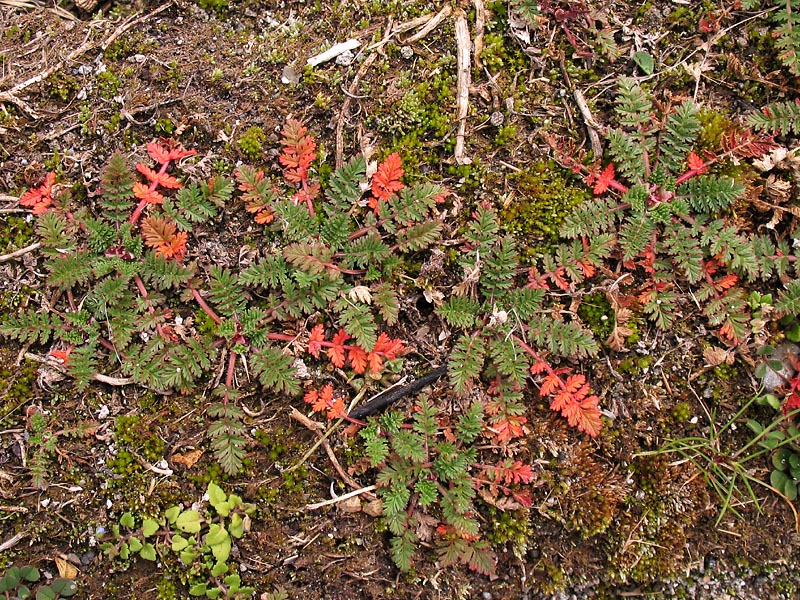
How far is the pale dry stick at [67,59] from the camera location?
384 centimetres

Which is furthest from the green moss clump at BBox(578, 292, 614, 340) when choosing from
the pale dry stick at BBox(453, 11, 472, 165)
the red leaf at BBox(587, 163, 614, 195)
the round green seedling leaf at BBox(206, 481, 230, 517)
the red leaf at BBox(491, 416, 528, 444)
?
the round green seedling leaf at BBox(206, 481, 230, 517)

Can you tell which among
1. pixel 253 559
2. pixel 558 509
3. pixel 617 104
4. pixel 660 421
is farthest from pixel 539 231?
pixel 253 559

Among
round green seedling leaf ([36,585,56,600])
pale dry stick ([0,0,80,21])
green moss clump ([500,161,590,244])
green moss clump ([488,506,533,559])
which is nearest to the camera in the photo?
round green seedling leaf ([36,585,56,600])

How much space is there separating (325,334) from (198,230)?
3.34 ft

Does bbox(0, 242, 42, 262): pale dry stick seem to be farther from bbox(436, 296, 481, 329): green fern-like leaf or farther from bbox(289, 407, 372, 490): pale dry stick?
bbox(436, 296, 481, 329): green fern-like leaf

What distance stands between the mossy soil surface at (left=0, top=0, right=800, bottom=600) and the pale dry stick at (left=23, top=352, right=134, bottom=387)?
0.05 metres

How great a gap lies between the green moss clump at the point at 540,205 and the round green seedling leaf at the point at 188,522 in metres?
2.50

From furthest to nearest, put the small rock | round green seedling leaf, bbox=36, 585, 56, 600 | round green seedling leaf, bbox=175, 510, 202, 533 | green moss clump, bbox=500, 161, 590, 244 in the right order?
the small rock
green moss clump, bbox=500, 161, 590, 244
round green seedling leaf, bbox=175, 510, 202, 533
round green seedling leaf, bbox=36, 585, 56, 600

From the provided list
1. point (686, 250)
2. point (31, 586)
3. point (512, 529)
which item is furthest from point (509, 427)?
point (31, 586)

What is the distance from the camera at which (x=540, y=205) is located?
12.5 feet

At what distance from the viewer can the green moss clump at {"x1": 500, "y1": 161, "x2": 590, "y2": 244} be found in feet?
12.5

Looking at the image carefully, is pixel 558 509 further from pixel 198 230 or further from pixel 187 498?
pixel 198 230

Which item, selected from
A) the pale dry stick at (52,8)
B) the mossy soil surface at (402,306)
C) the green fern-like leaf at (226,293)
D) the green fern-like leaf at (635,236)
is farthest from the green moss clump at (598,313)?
the pale dry stick at (52,8)

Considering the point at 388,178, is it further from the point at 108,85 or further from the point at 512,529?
the point at 512,529
